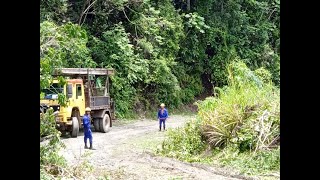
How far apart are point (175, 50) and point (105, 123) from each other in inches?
393

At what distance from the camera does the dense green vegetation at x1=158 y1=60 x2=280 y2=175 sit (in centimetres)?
1087

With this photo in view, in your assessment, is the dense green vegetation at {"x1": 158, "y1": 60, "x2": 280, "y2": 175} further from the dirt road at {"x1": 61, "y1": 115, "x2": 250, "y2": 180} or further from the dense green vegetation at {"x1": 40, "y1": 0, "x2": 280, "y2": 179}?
the dirt road at {"x1": 61, "y1": 115, "x2": 250, "y2": 180}

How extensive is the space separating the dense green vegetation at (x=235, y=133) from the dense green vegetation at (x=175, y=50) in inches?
1.4

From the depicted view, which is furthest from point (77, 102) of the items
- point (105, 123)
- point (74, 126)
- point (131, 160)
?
point (131, 160)

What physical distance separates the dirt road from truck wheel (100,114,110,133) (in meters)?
0.28

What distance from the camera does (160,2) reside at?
25016mm

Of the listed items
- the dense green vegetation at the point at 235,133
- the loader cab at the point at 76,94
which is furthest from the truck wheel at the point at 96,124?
the dense green vegetation at the point at 235,133

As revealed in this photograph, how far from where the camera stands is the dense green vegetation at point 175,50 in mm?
12227

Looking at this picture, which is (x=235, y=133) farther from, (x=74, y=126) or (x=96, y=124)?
(x=96, y=124)

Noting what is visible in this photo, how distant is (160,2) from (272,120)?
15158 millimetres

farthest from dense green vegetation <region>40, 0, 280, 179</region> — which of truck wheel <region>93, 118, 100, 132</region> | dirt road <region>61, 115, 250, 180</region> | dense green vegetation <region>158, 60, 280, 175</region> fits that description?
truck wheel <region>93, 118, 100, 132</region>

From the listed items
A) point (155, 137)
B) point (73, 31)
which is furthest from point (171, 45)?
point (73, 31)

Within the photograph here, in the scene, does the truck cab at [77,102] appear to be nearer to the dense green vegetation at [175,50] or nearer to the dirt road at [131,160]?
the dirt road at [131,160]
